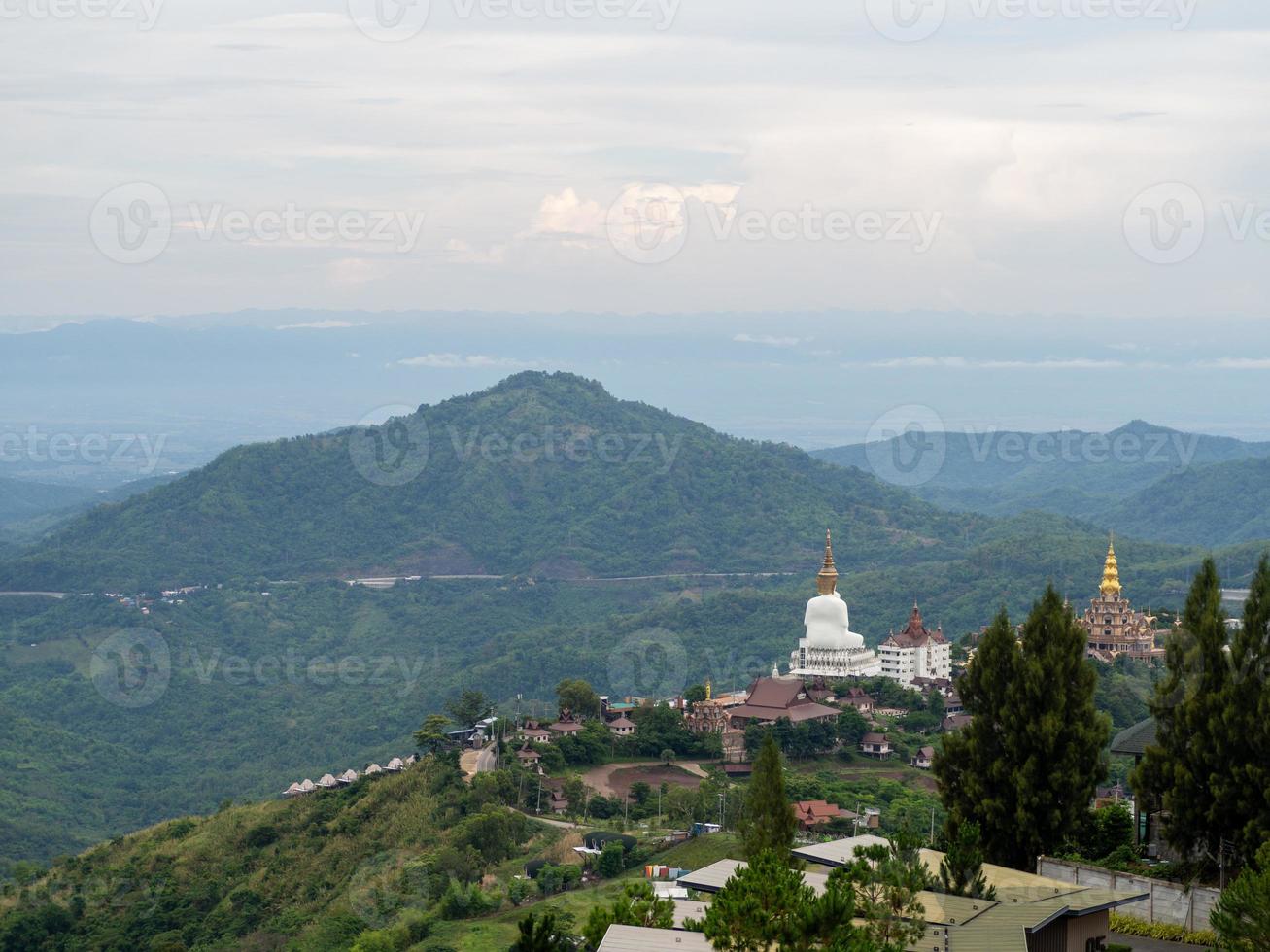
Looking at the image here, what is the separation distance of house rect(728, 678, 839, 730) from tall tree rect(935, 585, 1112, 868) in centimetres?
2476

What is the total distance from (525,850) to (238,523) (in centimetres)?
9691

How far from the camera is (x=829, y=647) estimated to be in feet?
206

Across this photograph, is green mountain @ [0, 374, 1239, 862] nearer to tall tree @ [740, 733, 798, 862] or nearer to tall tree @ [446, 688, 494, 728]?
tall tree @ [446, 688, 494, 728]

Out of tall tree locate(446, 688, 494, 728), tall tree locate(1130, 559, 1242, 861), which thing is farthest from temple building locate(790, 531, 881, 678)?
tall tree locate(1130, 559, 1242, 861)

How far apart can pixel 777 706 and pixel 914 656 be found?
12.7 metres

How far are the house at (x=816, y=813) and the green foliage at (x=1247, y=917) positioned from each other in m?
19.8

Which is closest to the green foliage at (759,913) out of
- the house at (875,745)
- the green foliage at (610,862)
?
the green foliage at (610,862)

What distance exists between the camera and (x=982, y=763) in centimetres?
2514

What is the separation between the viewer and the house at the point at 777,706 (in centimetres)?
5097

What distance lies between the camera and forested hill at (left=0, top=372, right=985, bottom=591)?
128250 millimetres

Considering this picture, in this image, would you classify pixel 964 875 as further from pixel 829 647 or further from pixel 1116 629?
pixel 1116 629

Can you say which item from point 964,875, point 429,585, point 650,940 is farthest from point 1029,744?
point 429,585

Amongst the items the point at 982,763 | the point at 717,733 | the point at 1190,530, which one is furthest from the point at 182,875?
the point at 1190,530

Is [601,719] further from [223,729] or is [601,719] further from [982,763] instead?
[223,729]
